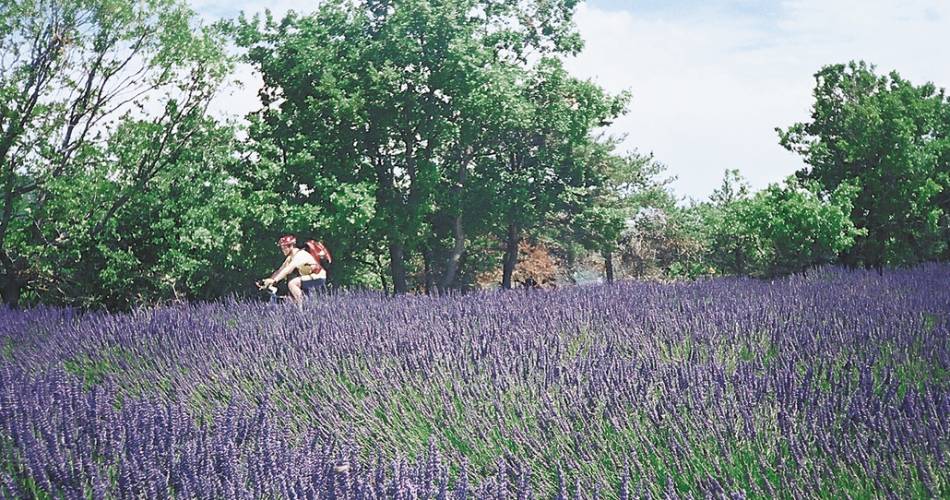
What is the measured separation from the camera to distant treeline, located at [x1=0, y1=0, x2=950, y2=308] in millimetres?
14164

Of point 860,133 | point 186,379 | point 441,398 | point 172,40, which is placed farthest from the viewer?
point 860,133

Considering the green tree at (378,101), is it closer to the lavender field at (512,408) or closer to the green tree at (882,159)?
the green tree at (882,159)

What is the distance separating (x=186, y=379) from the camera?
4.88 m

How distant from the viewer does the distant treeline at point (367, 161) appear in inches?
558

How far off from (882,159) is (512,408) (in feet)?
55.5

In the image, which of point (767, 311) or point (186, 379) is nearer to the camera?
point (186, 379)

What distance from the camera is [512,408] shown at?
363 centimetres

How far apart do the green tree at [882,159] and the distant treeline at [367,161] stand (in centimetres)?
5

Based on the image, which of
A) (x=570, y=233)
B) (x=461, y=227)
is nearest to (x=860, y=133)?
(x=570, y=233)

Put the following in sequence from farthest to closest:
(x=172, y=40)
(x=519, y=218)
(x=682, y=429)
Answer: (x=519, y=218) → (x=172, y=40) → (x=682, y=429)

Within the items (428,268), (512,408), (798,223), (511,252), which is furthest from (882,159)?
(512,408)

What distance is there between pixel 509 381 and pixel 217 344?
2.51 meters

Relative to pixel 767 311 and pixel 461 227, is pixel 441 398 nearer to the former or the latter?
pixel 767 311

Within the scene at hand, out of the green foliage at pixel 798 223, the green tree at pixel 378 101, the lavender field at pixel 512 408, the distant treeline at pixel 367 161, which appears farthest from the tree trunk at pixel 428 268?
the lavender field at pixel 512 408
